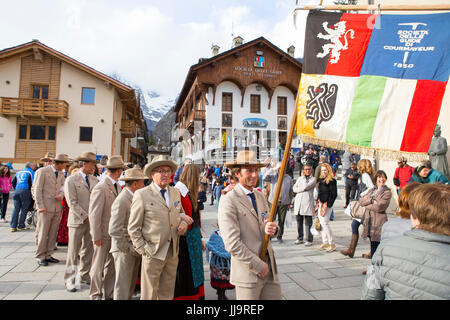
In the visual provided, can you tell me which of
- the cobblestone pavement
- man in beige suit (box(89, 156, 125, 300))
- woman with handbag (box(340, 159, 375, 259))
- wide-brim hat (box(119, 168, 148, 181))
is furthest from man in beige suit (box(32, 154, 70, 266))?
woman with handbag (box(340, 159, 375, 259))

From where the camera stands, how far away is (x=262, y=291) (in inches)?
98.7

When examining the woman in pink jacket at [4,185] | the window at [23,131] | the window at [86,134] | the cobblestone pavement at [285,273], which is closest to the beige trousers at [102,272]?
the cobblestone pavement at [285,273]

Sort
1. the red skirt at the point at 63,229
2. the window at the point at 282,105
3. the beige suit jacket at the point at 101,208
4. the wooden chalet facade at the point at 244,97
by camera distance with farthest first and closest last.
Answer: the window at the point at 282,105 → the wooden chalet facade at the point at 244,97 → the red skirt at the point at 63,229 → the beige suit jacket at the point at 101,208

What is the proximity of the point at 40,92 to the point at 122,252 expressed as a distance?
82.5ft

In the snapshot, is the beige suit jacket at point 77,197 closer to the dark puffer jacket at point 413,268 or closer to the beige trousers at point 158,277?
the beige trousers at point 158,277

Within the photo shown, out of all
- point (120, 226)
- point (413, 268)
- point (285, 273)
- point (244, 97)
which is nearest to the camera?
point (413, 268)

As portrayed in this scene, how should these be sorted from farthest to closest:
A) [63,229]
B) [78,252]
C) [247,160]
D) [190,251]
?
[63,229] → [78,252] → [190,251] → [247,160]

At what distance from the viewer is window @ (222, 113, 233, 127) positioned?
26312 millimetres

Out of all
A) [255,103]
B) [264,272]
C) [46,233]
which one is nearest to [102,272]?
[46,233]

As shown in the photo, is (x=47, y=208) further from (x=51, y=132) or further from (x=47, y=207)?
(x=51, y=132)

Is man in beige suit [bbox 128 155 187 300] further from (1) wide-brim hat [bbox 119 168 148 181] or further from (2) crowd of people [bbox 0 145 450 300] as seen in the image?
(1) wide-brim hat [bbox 119 168 148 181]

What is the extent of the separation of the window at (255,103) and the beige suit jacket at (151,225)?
25229 millimetres

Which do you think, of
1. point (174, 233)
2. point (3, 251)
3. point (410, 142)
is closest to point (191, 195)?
point (174, 233)

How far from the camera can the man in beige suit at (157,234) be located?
108 inches
